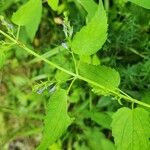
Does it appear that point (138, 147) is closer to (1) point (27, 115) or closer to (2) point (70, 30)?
(2) point (70, 30)

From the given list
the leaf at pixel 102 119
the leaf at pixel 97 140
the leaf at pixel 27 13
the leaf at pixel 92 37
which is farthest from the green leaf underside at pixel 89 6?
the leaf at pixel 97 140

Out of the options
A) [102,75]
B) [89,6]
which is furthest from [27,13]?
[102,75]

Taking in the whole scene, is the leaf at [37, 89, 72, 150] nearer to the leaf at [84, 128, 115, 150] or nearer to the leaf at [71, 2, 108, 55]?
the leaf at [71, 2, 108, 55]

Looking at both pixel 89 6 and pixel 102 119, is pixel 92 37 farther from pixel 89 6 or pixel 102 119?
pixel 102 119

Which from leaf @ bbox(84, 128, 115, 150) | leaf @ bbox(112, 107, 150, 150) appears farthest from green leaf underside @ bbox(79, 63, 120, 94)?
leaf @ bbox(84, 128, 115, 150)

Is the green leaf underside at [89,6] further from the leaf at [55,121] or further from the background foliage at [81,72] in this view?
the leaf at [55,121]

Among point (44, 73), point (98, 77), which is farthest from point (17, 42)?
point (44, 73)
